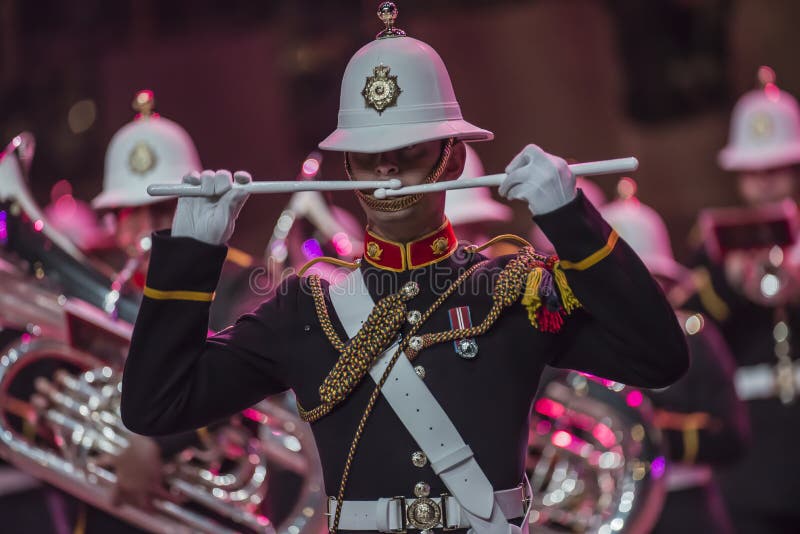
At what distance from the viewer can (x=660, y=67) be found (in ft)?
25.7

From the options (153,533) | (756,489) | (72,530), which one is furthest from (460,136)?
(756,489)

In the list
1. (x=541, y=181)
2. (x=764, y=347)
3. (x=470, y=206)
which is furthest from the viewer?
(x=764, y=347)

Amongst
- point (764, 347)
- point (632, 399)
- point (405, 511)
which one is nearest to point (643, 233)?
point (764, 347)

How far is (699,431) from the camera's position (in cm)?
470

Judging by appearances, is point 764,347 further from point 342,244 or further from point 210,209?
point 210,209

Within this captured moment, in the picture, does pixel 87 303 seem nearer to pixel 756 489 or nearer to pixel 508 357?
pixel 508 357

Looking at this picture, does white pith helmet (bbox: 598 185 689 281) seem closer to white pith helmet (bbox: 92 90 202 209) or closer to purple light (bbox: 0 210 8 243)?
white pith helmet (bbox: 92 90 202 209)

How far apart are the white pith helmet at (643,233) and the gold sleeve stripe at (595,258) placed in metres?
3.29

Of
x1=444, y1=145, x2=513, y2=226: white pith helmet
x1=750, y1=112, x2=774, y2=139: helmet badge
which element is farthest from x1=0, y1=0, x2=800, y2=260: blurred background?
x1=444, y1=145, x2=513, y2=226: white pith helmet

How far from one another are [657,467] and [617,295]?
2.20 meters

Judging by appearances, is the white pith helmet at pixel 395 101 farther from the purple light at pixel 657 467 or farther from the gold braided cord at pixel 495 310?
the purple light at pixel 657 467

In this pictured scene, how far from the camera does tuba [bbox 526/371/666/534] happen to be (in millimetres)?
4328

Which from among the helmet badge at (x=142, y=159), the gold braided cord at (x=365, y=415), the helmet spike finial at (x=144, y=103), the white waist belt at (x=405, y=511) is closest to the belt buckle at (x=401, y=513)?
the white waist belt at (x=405, y=511)

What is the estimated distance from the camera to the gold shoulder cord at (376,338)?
2.46 meters
